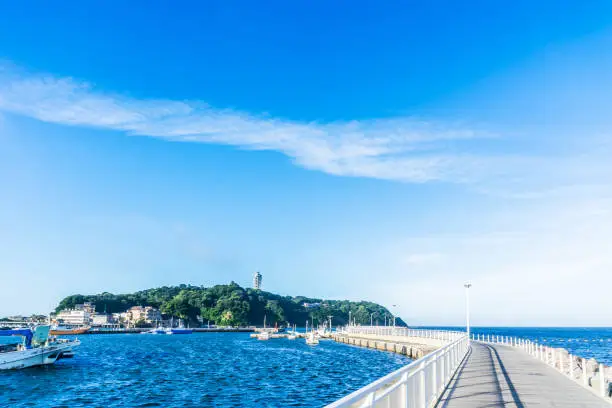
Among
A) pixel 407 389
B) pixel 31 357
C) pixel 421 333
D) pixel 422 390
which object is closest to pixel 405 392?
pixel 407 389

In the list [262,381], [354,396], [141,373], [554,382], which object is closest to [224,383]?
[262,381]

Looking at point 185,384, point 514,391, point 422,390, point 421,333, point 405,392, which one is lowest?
point 185,384

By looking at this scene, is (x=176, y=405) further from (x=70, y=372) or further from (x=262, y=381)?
(x=70, y=372)

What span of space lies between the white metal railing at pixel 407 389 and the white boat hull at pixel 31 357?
1988 inches

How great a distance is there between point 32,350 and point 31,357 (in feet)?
2.81

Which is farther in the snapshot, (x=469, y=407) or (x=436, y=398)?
(x=436, y=398)

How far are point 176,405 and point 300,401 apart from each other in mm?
7900

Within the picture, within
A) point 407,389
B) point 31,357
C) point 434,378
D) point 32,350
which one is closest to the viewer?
point 407,389

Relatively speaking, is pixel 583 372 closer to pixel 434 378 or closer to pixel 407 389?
pixel 434 378

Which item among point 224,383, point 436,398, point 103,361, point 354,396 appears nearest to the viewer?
point 354,396

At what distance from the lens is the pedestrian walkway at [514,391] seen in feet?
45.8

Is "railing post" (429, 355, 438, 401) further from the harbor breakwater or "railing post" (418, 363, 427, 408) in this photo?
the harbor breakwater

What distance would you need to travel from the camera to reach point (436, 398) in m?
14.1

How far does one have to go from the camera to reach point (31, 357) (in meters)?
53.5
